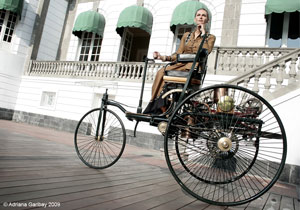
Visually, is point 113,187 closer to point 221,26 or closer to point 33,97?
point 221,26

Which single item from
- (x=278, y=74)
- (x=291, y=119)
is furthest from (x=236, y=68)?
(x=291, y=119)

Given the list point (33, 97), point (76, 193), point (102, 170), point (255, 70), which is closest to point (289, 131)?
point (255, 70)

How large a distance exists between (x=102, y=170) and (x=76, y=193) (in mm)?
1138

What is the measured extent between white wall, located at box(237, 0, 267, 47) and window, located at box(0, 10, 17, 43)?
41.3 ft

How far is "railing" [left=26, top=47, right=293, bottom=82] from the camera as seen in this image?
7508 mm

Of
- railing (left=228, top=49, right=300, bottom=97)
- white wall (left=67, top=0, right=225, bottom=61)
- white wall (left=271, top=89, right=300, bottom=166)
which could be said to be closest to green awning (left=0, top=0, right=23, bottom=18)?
white wall (left=67, top=0, right=225, bottom=61)

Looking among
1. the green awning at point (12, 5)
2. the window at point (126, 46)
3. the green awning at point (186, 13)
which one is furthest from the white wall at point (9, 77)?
the green awning at point (186, 13)

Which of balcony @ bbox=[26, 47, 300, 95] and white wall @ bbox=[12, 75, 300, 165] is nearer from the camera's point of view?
balcony @ bbox=[26, 47, 300, 95]

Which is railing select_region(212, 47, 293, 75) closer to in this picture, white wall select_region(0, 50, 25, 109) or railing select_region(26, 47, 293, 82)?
railing select_region(26, 47, 293, 82)

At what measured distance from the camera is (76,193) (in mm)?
1844

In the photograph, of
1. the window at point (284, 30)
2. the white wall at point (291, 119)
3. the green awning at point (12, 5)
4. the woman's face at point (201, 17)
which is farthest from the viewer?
the green awning at point (12, 5)

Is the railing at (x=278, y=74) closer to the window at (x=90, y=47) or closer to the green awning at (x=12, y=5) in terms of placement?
the window at (x=90, y=47)

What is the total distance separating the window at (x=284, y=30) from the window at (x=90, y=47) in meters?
8.93

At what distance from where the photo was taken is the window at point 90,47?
43.4 feet
